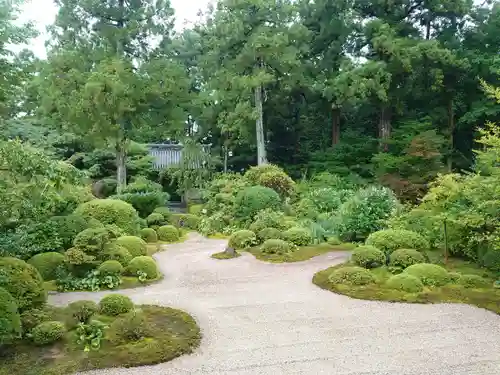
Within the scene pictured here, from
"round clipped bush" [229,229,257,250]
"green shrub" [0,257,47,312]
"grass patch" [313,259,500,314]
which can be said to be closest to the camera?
"green shrub" [0,257,47,312]

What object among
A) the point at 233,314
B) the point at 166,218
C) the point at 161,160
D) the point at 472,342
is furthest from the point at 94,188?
the point at 472,342

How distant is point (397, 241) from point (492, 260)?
6.22ft

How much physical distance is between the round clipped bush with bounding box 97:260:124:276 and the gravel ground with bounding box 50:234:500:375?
628mm

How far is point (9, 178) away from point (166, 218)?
11.8 m

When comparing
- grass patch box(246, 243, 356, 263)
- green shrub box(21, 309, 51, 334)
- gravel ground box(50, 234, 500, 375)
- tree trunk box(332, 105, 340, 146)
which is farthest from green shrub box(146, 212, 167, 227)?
tree trunk box(332, 105, 340, 146)

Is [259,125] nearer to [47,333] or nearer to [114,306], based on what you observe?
[114,306]

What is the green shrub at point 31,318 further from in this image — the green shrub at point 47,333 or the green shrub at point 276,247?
the green shrub at point 276,247

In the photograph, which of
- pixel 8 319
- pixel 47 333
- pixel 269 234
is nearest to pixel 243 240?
pixel 269 234

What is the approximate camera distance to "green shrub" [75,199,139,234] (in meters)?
12.9

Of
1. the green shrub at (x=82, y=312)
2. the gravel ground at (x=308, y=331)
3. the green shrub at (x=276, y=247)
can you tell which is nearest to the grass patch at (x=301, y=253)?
the green shrub at (x=276, y=247)

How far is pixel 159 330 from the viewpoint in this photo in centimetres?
665

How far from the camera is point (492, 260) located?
9.65 meters

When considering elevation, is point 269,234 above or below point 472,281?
above

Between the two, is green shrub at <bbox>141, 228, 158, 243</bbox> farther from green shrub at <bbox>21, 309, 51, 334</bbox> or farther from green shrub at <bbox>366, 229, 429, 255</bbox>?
green shrub at <bbox>21, 309, 51, 334</bbox>
